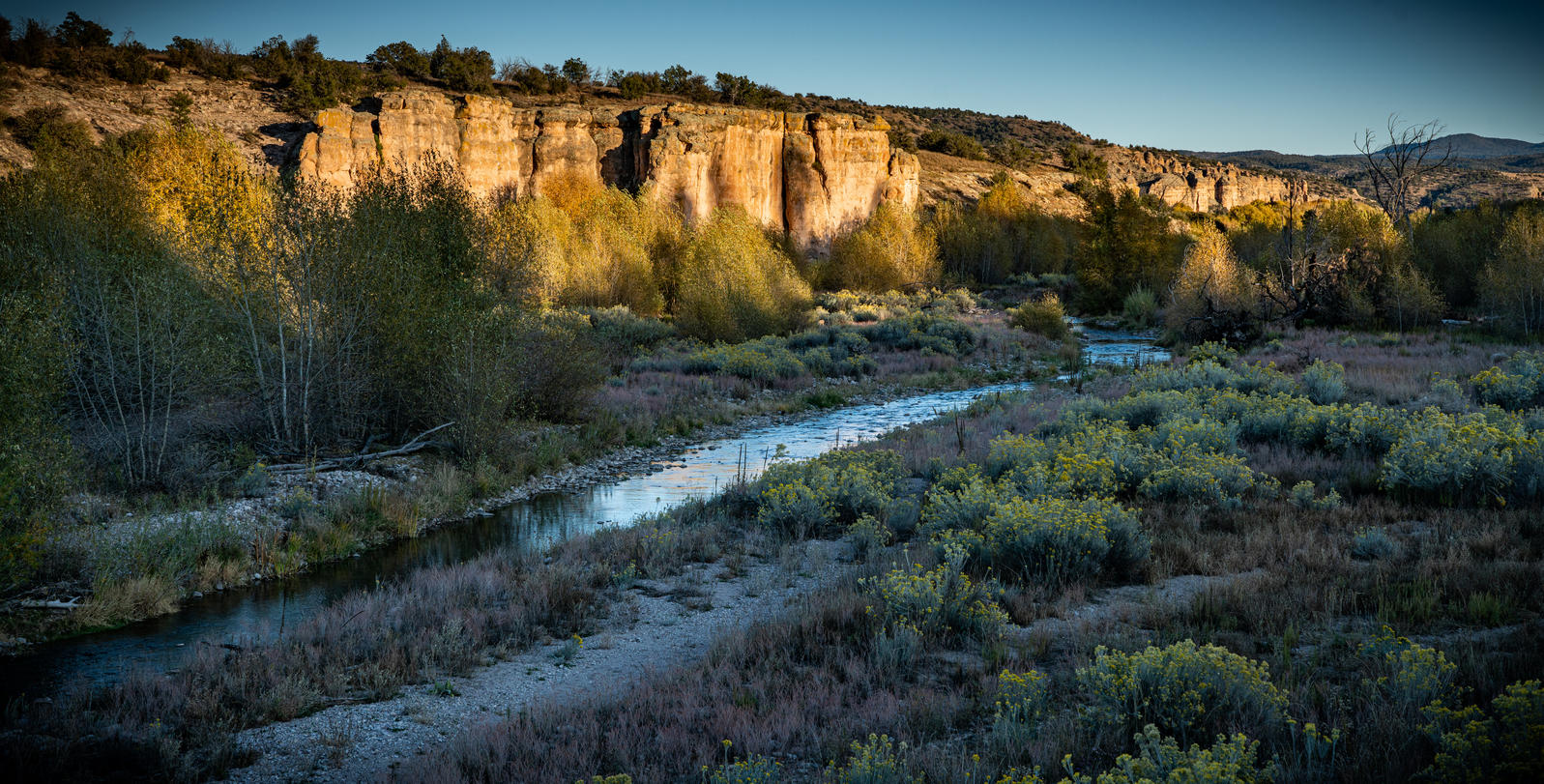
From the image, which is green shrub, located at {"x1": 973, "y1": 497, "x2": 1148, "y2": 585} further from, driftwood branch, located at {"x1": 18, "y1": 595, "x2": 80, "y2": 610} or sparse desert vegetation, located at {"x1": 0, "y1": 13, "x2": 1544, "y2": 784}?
driftwood branch, located at {"x1": 18, "y1": 595, "x2": 80, "y2": 610}

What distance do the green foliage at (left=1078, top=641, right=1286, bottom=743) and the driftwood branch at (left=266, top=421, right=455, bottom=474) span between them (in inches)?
504

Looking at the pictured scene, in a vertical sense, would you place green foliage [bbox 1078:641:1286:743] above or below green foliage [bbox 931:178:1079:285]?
below

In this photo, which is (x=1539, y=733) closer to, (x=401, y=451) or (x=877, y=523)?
(x=877, y=523)

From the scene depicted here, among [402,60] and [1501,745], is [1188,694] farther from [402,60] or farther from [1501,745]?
[402,60]

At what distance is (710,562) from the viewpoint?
9.78 m

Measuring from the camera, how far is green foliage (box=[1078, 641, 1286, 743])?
445 centimetres

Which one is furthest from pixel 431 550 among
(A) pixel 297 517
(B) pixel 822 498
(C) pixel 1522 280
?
(C) pixel 1522 280

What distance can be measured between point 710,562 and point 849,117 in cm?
7464

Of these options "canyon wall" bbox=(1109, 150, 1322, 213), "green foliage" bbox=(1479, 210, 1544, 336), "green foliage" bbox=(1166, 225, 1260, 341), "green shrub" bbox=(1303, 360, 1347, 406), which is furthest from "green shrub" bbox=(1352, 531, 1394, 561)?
"canyon wall" bbox=(1109, 150, 1322, 213)

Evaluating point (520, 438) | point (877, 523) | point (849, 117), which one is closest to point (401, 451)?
point (520, 438)

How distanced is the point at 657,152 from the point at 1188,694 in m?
66.6

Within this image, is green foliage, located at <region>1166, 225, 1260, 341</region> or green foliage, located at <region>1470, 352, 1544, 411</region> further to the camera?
green foliage, located at <region>1166, 225, 1260, 341</region>

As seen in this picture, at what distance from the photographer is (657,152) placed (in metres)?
66.0

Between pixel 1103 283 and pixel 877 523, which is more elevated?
pixel 1103 283
